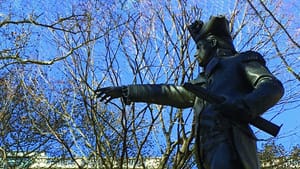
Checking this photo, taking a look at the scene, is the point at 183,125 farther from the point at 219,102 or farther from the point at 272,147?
the point at 219,102

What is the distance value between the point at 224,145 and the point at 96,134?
7973 mm

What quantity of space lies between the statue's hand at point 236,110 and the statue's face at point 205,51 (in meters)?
0.57

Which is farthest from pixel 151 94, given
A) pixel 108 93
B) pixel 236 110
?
pixel 236 110

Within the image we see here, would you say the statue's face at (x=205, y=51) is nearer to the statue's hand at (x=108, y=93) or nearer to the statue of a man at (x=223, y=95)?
the statue of a man at (x=223, y=95)

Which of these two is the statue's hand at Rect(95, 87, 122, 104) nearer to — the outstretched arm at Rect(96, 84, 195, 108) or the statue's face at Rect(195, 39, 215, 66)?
the outstretched arm at Rect(96, 84, 195, 108)

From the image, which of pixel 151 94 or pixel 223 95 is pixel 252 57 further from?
pixel 151 94

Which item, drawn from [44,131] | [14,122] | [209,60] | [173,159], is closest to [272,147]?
[173,159]

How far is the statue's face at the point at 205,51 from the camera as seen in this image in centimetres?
328

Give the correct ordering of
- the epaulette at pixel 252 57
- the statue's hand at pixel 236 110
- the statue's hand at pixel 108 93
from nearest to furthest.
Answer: the statue's hand at pixel 236 110
the epaulette at pixel 252 57
the statue's hand at pixel 108 93

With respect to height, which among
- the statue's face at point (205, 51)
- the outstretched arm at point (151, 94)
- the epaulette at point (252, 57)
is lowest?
the outstretched arm at point (151, 94)

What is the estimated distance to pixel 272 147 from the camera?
12.9 m

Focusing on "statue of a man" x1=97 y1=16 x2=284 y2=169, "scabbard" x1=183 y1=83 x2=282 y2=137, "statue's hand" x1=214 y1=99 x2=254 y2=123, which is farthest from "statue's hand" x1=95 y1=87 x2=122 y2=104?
"statue's hand" x1=214 y1=99 x2=254 y2=123

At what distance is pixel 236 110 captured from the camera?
2.72 m

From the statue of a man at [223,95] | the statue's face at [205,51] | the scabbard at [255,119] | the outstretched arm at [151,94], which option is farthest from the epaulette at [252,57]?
the outstretched arm at [151,94]
